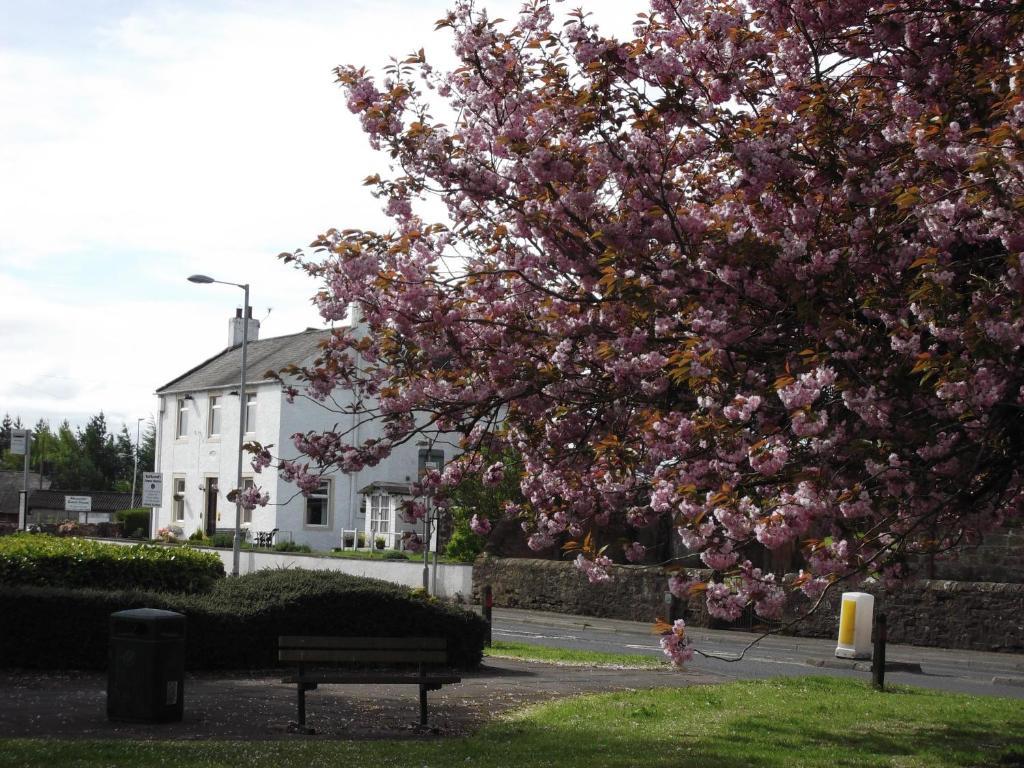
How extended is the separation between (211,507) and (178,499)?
2626 mm

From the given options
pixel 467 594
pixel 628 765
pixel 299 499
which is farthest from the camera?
pixel 299 499

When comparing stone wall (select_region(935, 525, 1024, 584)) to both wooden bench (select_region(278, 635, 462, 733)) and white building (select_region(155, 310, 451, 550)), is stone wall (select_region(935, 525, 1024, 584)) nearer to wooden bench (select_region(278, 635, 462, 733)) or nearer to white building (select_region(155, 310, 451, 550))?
wooden bench (select_region(278, 635, 462, 733))

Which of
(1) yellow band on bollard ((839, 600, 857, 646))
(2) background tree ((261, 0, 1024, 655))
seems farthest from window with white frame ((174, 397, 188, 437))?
(2) background tree ((261, 0, 1024, 655))

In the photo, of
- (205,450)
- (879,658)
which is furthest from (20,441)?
(879,658)

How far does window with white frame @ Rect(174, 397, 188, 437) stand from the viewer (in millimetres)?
55531

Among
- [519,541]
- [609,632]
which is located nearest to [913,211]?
[609,632]

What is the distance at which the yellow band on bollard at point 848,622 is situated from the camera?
22.4m

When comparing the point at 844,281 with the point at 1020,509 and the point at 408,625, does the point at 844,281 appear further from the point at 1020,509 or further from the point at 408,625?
the point at 408,625

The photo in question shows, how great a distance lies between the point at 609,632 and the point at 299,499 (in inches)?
918

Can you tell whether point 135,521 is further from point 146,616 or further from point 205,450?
point 146,616

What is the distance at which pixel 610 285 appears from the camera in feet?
24.8

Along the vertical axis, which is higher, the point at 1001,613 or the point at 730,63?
the point at 730,63

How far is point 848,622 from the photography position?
22.7m

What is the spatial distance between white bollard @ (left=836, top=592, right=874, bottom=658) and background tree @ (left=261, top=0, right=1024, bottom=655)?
42.3 feet
